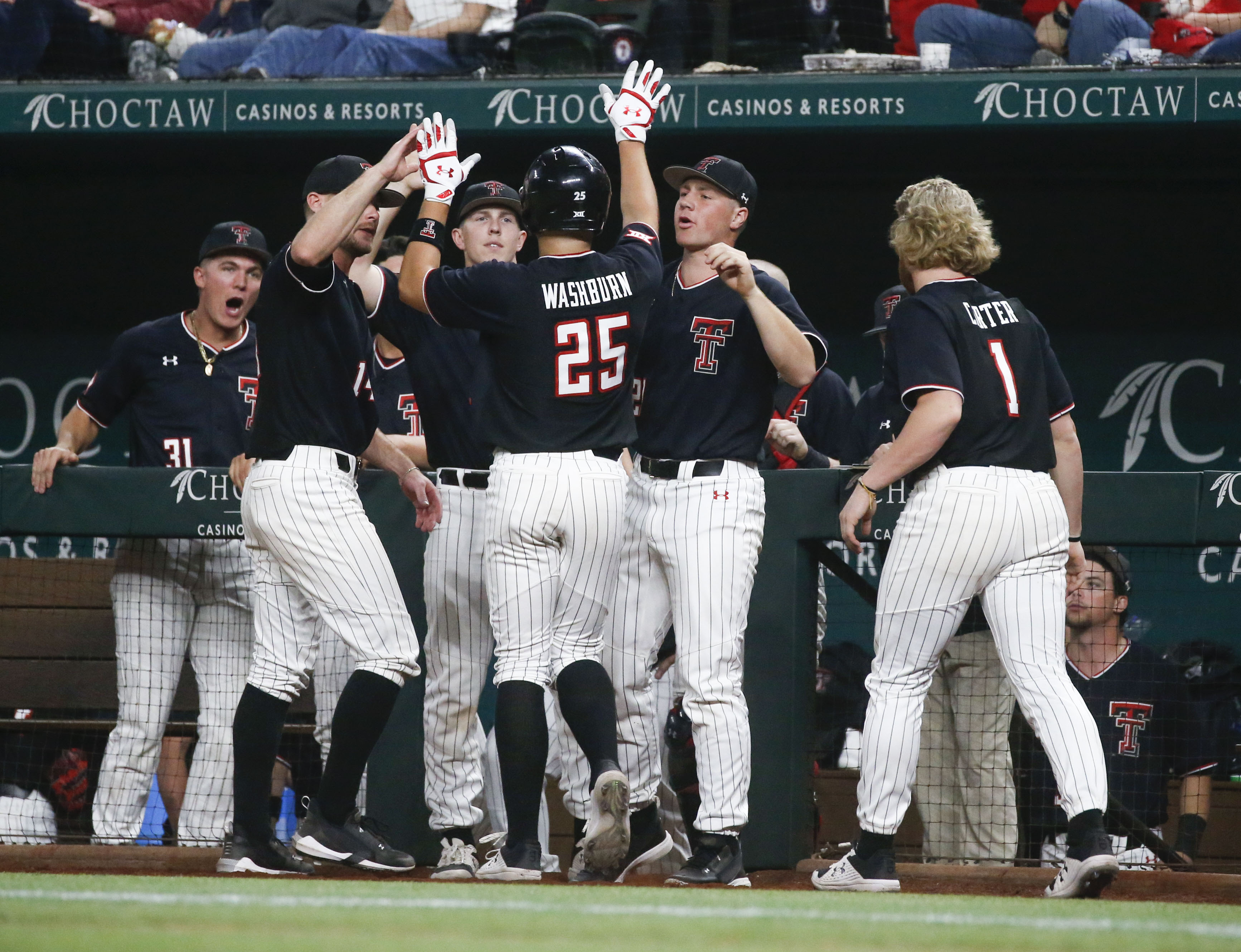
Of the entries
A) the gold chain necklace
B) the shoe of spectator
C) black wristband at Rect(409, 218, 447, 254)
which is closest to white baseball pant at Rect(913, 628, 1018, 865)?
black wristband at Rect(409, 218, 447, 254)

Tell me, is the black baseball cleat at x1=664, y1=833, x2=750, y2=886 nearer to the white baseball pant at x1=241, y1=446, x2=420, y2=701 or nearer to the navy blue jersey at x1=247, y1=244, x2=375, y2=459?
the white baseball pant at x1=241, y1=446, x2=420, y2=701

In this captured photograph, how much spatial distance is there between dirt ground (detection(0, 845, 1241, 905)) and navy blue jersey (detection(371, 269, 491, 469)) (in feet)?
3.61

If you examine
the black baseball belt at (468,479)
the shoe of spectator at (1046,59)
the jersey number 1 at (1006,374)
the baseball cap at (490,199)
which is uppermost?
the shoe of spectator at (1046,59)

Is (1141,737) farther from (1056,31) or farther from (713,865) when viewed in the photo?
(1056,31)

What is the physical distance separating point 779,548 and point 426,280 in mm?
1224

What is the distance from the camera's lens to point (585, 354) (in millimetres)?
3580

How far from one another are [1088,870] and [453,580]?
169 cm

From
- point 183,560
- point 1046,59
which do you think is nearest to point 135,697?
point 183,560

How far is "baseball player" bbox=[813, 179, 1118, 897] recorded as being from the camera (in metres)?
3.42

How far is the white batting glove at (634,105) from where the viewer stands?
378 cm

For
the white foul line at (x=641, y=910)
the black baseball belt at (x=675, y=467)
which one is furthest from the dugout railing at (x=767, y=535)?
the white foul line at (x=641, y=910)

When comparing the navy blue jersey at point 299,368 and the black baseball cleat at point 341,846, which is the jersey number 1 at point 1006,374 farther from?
the black baseball cleat at point 341,846

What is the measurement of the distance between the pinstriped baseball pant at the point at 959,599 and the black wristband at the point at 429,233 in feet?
4.33

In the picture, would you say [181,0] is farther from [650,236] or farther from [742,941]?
[742,941]
